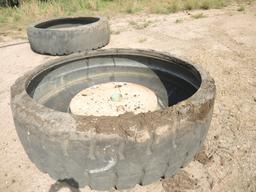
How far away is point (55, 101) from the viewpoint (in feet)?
11.4

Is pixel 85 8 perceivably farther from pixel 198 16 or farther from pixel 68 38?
pixel 68 38

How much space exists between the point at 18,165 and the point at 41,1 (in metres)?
8.60

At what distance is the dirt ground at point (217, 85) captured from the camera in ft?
8.91

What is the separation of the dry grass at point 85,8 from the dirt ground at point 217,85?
54 centimetres

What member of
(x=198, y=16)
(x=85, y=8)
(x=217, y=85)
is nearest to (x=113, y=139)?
(x=217, y=85)

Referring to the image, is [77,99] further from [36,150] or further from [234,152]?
[234,152]

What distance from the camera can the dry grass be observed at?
29.4ft

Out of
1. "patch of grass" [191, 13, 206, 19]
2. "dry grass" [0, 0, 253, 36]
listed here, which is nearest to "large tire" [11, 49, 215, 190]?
"patch of grass" [191, 13, 206, 19]

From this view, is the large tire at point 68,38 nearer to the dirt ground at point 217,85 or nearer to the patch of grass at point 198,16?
the dirt ground at point 217,85

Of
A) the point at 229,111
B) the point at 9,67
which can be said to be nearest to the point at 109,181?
the point at 229,111

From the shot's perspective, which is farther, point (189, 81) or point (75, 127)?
point (189, 81)

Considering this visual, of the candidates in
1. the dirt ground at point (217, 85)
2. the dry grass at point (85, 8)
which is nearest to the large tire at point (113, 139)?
the dirt ground at point (217, 85)

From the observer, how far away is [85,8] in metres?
9.82

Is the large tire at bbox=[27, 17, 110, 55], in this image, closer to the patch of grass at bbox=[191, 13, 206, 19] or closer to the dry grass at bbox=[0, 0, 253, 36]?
A: the dry grass at bbox=[0, 0, 253, 36]
